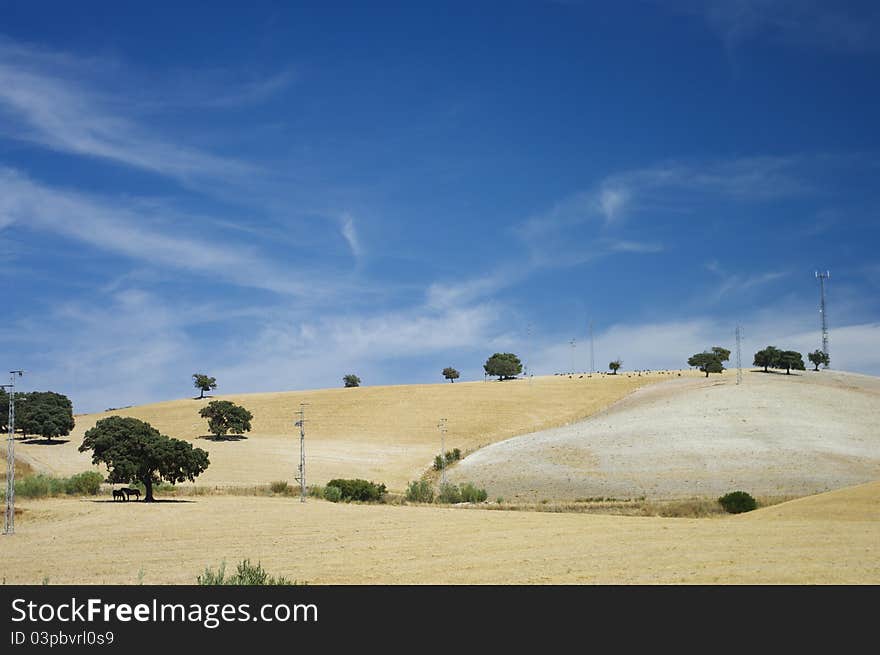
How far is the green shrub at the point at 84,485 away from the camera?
2255 inches

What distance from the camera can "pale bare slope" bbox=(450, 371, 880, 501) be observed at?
2375 inches

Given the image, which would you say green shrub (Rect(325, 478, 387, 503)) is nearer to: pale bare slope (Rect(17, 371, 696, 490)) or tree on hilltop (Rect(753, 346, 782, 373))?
pale bare slope (Rect(17, 371, 696, 490))

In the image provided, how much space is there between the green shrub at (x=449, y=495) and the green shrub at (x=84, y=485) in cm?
2423

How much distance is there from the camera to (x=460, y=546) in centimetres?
2905

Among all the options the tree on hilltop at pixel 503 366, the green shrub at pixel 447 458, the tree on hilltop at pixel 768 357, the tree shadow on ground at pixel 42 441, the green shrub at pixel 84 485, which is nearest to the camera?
the green shrub at pixel 84 485

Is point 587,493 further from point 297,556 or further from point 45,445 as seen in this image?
point 45,445

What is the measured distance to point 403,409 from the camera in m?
119

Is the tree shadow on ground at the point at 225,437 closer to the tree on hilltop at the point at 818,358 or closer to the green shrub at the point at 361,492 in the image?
the green shrub at the point at 361,492

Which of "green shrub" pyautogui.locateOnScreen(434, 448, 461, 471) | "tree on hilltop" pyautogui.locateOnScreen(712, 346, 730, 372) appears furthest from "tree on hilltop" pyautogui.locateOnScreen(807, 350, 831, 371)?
"green shrub" pyautogui.locateOnScreen(434, 448, 461, 471)

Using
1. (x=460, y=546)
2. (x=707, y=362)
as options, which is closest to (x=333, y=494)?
(x=460, y=546)

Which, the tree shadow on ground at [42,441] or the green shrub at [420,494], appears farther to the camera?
the tree shadow on ground at [42,441]

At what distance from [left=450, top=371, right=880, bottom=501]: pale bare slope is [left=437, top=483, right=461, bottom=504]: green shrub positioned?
398cm

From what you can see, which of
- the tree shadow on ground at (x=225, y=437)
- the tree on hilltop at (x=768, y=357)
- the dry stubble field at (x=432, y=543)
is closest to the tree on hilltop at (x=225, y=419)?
the tree shadow on ground at (x=225, y=437)

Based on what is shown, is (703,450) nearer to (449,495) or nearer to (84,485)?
(449,495)
